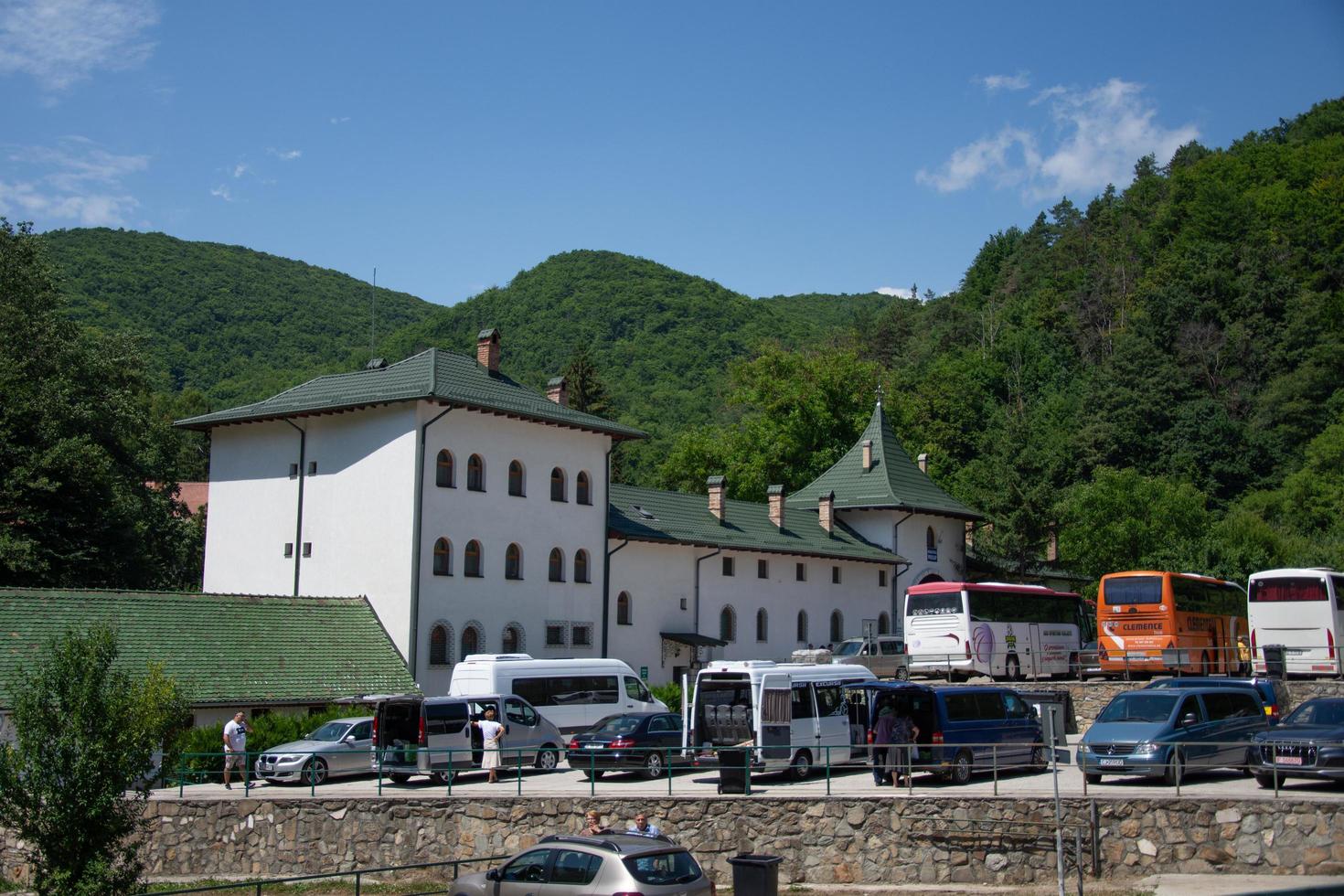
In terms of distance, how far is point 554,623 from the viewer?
41625 mm

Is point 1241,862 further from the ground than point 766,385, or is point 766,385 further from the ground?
point 766,385

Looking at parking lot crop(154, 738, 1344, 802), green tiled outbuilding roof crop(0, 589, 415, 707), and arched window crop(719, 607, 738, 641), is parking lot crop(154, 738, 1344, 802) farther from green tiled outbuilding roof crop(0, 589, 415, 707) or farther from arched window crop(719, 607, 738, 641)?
arched window crop(719, 607, 738, 641)

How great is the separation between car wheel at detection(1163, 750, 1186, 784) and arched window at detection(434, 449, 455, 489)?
2258 cm

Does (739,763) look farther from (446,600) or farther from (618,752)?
(446,600)

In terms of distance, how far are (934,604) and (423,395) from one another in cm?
1694

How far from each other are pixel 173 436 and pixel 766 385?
34.4 meters

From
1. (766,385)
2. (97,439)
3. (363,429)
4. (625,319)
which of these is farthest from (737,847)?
(625,319)

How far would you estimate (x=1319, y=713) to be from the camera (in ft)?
73.9

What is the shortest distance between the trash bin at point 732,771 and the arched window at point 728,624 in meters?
24.3

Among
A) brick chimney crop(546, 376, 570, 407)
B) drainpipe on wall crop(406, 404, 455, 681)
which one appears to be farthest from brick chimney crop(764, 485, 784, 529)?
drainpipe on wall crop(406, 404, 455, 681)

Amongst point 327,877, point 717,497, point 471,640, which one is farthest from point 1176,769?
point 717,497

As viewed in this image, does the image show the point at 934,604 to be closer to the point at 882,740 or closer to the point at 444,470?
the point at 444,470

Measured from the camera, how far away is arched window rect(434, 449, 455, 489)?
38.7 meters

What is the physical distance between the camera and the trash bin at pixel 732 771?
23.3 meters
